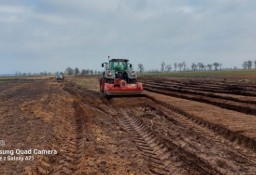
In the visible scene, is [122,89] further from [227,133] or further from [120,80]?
[227,133]

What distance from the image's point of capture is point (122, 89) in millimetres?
19219

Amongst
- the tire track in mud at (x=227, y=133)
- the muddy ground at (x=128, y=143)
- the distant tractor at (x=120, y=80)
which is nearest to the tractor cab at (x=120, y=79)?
the distant tractor at (x=120, y=80)

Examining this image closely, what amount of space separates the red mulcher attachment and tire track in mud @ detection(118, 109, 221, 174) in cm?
890

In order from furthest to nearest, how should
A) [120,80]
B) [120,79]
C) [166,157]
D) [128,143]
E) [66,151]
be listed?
[120,79]
[120,80]
[128,143]
[66,151]
[166,157]

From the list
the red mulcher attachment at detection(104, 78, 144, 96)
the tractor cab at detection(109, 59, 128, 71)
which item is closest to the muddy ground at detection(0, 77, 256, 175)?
the red mulcher attachment at detection(104, 78, 144, 96)

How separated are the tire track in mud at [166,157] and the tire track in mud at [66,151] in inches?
55.9

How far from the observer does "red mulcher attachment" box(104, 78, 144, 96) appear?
62.8 feet

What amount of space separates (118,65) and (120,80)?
240 cm

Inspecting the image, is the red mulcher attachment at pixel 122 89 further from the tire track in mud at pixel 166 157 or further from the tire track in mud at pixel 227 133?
the tire track in mud at pixel 166 157

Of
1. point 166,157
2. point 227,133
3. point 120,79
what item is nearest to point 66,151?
point 166,157

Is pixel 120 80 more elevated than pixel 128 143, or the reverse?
pixel 120 80

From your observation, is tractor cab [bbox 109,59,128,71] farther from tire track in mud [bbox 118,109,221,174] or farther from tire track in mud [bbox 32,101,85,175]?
tire track in mud [bbox 118,109,221,174]

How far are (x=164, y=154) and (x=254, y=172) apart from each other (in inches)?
75.8

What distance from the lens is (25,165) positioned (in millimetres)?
6160
